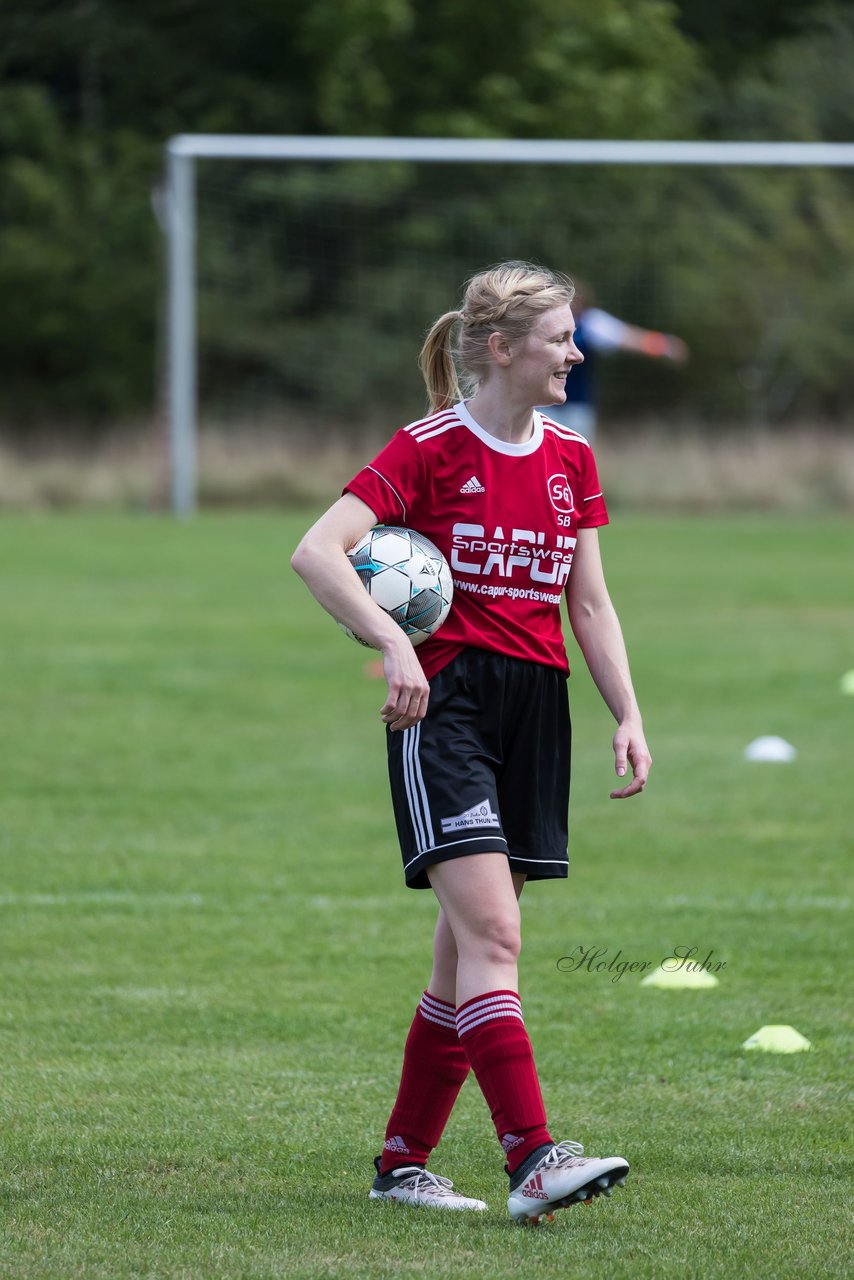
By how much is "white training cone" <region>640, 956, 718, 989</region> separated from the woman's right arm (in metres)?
2.31

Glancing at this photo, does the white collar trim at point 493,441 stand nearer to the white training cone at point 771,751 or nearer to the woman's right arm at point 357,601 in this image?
the woman's right arm at point 357,601

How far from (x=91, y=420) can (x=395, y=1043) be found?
30.5 meters

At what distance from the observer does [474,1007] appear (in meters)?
3.78

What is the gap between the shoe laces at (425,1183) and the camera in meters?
3.96

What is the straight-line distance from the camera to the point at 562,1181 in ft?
11.7

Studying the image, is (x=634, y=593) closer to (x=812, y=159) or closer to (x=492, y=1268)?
(x=812, y=159)

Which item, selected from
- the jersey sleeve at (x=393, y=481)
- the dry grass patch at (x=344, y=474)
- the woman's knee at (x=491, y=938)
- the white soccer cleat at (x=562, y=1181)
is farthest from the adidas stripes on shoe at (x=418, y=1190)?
the dry grass patch at (x=344, y=474)

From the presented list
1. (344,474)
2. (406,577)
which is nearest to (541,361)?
(406,577)

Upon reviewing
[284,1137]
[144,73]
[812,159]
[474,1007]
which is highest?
[144,73]

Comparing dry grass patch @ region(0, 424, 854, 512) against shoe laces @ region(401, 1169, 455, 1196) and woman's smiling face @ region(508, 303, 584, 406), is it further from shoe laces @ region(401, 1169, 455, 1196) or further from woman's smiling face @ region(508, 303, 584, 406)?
shoe laces @ region(401, 1169, 455, 1196)

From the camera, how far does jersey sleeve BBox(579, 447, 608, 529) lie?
4.18 metres

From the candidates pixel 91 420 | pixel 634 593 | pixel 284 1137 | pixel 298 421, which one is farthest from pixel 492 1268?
pixel 91 420

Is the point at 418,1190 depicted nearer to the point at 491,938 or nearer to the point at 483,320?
the point at 491,938

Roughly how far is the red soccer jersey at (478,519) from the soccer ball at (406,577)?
0.04 metres
